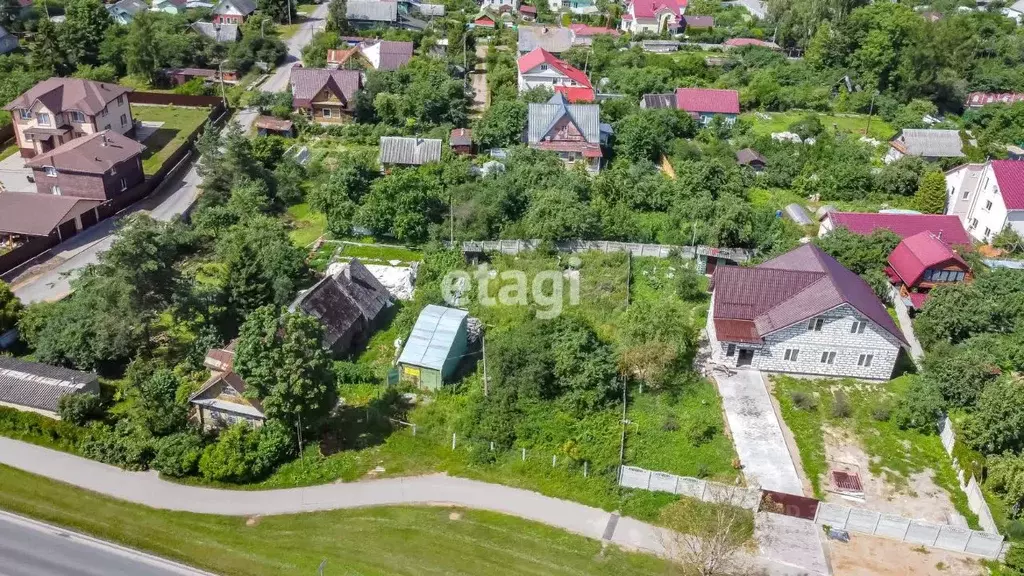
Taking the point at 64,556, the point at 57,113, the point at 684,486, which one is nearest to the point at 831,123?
the point at 684,486

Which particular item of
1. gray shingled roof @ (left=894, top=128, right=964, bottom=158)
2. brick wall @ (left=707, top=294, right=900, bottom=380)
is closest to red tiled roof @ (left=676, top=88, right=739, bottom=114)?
gray shingled roof @ (left=894, top=128, right=964, bottom=158)

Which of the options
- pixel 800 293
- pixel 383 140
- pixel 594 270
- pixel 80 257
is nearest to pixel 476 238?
pixel 594 270

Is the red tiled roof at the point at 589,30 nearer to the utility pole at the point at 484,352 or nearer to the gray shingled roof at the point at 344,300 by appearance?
the gray shingled roof at the point at 344,300

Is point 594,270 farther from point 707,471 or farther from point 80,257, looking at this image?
point 80,257

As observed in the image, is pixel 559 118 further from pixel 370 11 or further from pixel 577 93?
pixel 370 11

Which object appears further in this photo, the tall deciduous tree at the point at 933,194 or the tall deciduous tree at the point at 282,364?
the tall deciduous tree at the point at 933,194

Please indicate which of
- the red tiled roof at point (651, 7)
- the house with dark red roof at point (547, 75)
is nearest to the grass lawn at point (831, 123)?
the house with dark red roof at point (547, 75)

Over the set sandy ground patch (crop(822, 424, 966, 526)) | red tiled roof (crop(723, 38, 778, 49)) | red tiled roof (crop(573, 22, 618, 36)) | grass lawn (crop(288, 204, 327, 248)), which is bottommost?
grass lawn (crop(288, 204, 327, 248))

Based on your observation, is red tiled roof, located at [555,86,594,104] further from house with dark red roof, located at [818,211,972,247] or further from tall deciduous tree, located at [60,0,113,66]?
tall deciduous tree, located at [60,0,113,66]
